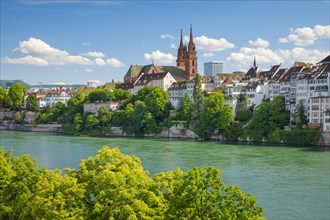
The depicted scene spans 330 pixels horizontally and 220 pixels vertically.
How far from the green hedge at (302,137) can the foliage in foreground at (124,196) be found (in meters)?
40.8

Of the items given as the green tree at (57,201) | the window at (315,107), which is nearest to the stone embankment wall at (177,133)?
the window at (315,107)

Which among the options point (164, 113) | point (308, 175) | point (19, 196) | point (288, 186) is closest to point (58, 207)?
point (19, 196)

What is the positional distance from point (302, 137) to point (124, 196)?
4422 cm

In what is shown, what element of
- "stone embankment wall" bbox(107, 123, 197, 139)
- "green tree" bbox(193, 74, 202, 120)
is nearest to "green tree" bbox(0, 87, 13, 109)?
"stone embankment wall" bbox(107, 123, 197, 139)

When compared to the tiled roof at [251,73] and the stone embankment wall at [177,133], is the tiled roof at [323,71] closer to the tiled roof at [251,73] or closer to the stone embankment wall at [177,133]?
the tiled roof at [251,73]

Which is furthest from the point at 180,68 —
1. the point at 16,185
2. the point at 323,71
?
the point at 16,185

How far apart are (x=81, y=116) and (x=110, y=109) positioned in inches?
201

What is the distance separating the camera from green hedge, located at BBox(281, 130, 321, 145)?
53.8 metres

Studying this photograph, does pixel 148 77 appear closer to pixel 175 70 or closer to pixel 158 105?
pixel 175 70

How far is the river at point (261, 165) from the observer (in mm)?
25438

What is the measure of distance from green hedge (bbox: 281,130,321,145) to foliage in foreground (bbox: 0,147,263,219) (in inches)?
1608

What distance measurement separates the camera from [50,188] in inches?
553

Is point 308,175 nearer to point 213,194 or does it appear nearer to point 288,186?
point 288,186

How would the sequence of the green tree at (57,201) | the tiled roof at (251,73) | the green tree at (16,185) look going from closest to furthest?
the green tree at (57,201), the green tree at (16,185), the tiled roof at (251,73)
